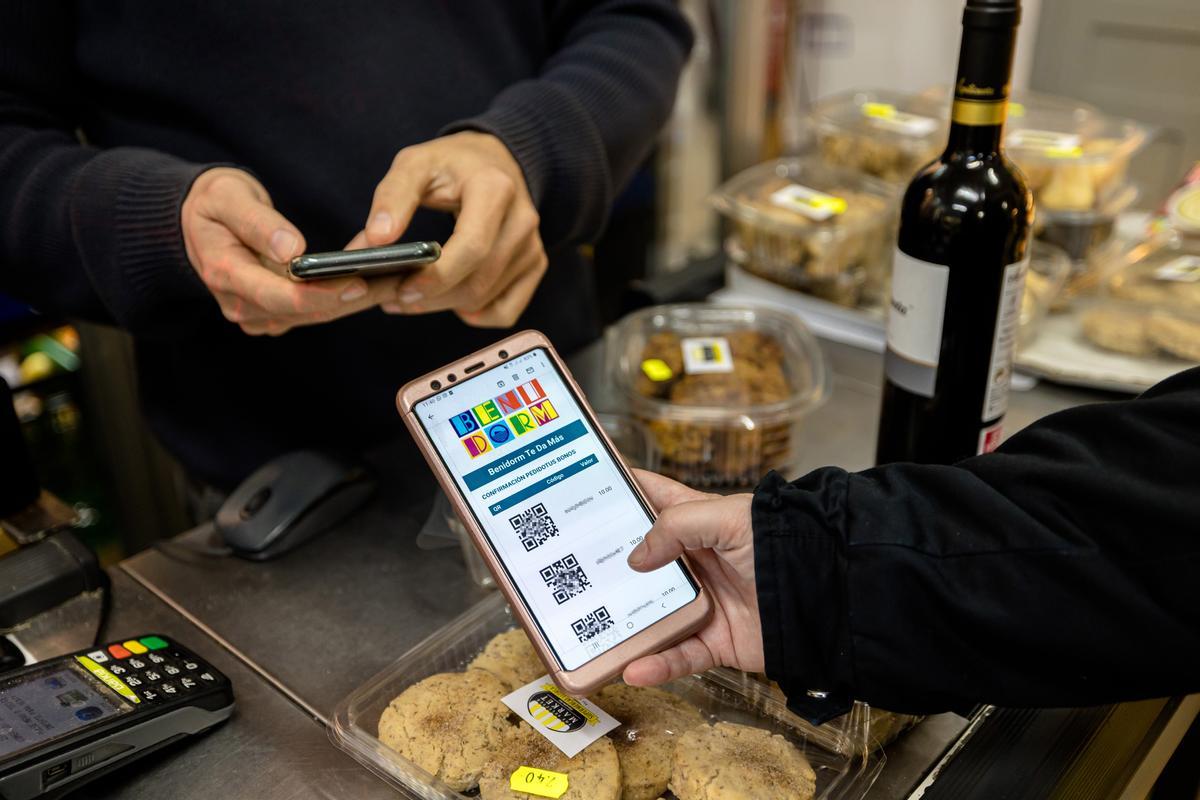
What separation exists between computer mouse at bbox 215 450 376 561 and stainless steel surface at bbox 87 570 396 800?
0.19 m

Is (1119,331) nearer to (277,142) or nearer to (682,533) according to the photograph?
(682,533)

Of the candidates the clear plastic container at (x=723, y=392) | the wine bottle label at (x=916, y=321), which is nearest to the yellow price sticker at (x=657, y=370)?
the clear plastic container at (x=723, y=392)

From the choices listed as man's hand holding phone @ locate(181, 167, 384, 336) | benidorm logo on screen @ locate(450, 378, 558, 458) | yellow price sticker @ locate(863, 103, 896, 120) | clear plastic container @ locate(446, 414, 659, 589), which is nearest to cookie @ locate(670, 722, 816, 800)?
benidorm logo on screen @ locate(450, 378, 558, 458)

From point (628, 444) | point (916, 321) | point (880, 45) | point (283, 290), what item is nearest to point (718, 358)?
point (628, 444)

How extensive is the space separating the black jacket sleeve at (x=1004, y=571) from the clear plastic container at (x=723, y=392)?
352 millimetres

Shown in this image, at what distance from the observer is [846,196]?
4.88ft

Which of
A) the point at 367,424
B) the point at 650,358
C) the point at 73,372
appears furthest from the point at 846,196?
the point at 73,372

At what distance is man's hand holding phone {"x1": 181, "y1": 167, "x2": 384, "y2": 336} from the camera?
860 mm

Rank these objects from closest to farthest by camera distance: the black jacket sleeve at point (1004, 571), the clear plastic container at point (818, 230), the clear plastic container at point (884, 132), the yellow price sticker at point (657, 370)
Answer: the black jacket sleeve at point (1004, 571) → the yellow price sticker at point (657, 370) → the clear plastic container at point (818, 230) → the clear plastic container at point (884, 132)

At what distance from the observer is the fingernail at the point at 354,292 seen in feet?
2.83

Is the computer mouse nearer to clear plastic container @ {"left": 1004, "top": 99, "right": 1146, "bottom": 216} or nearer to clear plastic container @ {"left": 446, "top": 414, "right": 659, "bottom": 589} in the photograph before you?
clear plastic container @ {"left": 446, "top": 414, "right": 659, "bottom": 589}

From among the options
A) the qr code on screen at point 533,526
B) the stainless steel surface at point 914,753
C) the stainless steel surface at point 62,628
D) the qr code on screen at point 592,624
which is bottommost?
the stainless steel surface at point 62,628

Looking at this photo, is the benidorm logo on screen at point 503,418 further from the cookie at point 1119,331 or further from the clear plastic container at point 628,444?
the cookie at point 1119,331

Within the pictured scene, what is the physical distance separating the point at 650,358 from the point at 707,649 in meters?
0.48
